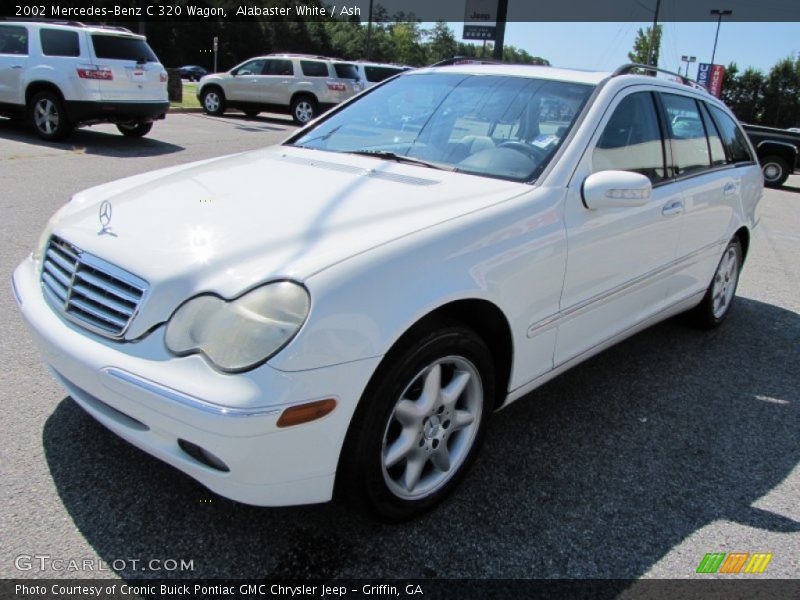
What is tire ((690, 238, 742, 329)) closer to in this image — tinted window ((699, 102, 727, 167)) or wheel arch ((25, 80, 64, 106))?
tinted window ((699, 102, 727, 167))

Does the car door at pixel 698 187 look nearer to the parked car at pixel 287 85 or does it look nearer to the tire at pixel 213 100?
the parked car at pixel 287 85

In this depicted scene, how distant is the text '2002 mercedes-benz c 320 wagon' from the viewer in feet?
6.83

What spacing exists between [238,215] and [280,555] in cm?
122

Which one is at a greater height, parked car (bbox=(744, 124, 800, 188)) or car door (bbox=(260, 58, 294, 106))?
car door (bbox=(260, 58, 294, 106))

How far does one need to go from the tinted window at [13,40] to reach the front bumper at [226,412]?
1083 centimetres

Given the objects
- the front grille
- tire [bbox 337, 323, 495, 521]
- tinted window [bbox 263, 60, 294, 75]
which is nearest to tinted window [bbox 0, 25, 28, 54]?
tinted window [bbox 263, 60, 294, 75]

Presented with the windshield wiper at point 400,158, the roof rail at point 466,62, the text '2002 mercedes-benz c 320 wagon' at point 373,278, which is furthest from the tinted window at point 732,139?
the windshield wiper at point 400,158

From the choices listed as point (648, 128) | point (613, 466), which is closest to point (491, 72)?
point (648, 128)

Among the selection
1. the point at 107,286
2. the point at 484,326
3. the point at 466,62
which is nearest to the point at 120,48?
the point at 466,62

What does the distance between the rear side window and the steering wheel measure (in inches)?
386

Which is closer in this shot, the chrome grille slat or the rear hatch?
the chrome grille slat

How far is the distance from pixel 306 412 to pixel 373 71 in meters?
19.1

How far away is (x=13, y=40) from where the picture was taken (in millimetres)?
11188

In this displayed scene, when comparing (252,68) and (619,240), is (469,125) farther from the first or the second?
(252,68)
